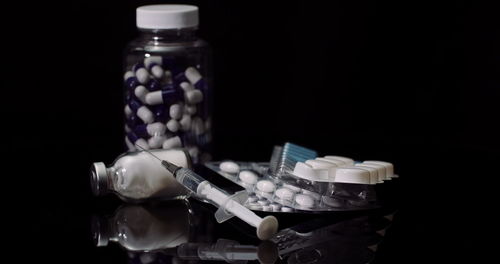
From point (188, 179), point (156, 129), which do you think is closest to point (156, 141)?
point (156, 129)

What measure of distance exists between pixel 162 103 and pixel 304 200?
1.21ft

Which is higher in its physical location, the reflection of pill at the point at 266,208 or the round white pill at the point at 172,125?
the round white pill at the point at 172,125

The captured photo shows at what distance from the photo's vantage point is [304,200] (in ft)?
4.31

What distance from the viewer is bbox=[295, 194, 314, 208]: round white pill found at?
1312 mm

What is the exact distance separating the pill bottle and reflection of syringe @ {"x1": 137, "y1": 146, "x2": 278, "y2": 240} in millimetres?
177

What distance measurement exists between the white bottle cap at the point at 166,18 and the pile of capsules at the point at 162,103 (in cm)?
8

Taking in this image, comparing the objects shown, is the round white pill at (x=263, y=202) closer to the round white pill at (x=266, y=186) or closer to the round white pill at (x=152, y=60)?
the round white pill at (x=266, y=186)

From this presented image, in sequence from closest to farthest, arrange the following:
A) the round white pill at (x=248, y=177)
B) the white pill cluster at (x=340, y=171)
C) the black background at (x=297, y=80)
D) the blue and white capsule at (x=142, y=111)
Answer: the white pill cluster at (x=340, y=171), the round white pill at (x=248, y=177), the blue and white capsule at (x=142, y=111), the black background at (x=297, y=80)

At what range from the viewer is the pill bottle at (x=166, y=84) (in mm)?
1505

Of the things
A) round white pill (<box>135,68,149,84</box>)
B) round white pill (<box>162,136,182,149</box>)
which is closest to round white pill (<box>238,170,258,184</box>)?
round white pill (<box>162,136,182,149</box>)

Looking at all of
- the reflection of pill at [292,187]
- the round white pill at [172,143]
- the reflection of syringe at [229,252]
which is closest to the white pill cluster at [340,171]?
the reflection of pill at [292,187]

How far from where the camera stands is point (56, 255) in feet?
3.93

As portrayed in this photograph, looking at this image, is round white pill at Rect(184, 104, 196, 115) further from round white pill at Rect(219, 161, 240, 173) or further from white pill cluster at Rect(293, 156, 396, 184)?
white pill cluster at Rect(293, 156, 396, 184)

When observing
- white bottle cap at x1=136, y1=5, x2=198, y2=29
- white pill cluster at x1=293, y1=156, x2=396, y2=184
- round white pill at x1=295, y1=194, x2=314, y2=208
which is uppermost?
white bottle cap at x1=136, y1=5, x2=198, y2=29
